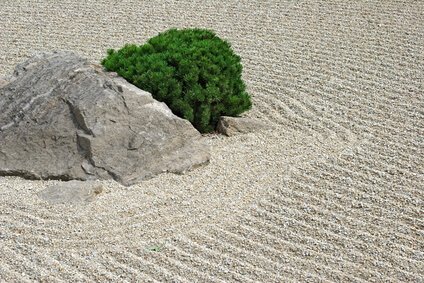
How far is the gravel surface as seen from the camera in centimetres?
495

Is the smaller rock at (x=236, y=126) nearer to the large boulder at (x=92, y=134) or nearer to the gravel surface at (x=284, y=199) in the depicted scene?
→ the gravel surface at (x=284, y=199)

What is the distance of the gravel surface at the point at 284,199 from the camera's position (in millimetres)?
4945

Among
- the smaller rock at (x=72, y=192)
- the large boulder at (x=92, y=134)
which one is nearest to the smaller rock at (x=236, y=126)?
the large boulder at (x=92, y=134)

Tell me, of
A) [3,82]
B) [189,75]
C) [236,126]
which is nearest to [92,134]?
[189,75]

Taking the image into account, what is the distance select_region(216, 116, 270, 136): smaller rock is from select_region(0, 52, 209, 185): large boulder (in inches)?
24.1

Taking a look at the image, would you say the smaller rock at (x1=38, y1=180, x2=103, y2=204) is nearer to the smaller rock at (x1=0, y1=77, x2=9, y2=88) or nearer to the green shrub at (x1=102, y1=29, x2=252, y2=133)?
the green shrub at (x1=102, y1=29, x2=252, y2=133)

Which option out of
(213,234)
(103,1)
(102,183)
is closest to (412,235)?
(213,234)

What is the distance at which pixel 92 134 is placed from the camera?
6090 mm

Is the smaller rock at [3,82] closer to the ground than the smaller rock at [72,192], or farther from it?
farther from it

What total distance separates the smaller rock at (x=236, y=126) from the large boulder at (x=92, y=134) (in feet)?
2.01

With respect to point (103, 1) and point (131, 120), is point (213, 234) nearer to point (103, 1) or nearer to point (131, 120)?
point (131, 120)

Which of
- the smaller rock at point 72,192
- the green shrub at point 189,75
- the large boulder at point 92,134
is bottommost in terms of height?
the smaller rock at point 72,192

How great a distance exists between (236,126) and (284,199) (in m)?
1.44

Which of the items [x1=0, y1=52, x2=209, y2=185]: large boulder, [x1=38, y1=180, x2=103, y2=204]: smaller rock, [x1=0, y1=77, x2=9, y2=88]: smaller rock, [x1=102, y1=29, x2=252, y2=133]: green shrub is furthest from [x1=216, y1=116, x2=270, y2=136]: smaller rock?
[x1=0, y1=77, x2=9, y2=88]: smaller rock
